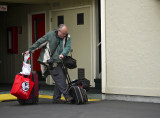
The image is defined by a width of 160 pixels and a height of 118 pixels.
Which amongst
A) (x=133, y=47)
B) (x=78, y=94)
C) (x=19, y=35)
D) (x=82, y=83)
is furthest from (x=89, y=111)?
(x=19, y=35)

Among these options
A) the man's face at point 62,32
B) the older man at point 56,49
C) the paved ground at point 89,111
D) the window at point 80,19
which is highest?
the window at point 80,19

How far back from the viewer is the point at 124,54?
9.44m

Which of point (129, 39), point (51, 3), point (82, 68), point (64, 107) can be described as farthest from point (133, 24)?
point (51, 3)

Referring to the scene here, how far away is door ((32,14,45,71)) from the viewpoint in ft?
46.2

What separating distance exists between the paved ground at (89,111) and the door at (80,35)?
347 cm

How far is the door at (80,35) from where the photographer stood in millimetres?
12203

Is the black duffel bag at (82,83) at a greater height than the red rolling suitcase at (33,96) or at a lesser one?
greater

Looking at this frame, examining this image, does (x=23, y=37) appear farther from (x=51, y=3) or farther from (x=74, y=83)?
(x=74, y=83)

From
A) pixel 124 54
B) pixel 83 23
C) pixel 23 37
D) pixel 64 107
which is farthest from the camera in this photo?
pixel 23 37

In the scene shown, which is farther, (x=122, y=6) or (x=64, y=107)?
(x=122, y=6)

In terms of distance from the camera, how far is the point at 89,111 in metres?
7.53

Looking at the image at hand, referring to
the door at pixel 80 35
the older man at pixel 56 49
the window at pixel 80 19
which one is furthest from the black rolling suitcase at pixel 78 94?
the window at pixel 80 19

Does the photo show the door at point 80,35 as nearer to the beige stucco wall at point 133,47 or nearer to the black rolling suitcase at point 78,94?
the beige stucco wall at point 133,47

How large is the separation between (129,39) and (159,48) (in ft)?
2.72
